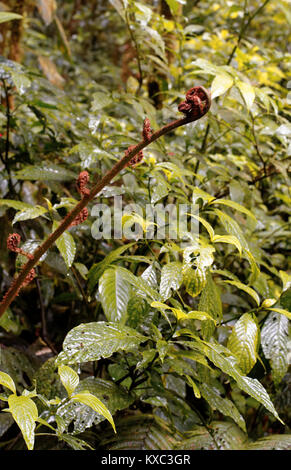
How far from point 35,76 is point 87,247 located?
1.67ft

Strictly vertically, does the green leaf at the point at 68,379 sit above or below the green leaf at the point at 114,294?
below

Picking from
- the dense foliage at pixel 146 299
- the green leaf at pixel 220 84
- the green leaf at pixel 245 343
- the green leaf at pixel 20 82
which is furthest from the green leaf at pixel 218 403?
the green leaf at pixel 20 82

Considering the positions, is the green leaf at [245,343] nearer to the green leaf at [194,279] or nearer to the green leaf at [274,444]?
the green leaf at [194,279]

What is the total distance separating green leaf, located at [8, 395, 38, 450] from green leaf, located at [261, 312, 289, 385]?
442 millimetres

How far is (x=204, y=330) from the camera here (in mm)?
699

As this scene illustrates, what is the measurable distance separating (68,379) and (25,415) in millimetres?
93

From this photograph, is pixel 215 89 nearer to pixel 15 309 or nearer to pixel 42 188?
pixel 42 188

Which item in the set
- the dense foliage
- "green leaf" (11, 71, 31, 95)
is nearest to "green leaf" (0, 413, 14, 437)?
the dense foliage

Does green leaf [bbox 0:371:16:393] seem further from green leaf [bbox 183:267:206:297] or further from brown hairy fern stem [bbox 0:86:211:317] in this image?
green leaf [bbox 183:267:206:297]

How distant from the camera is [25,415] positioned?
493mm

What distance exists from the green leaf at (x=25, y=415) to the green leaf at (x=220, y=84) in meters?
0.63

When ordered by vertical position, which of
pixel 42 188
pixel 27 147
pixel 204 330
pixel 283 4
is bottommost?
pixel 204 330

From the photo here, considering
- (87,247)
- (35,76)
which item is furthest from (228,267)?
(35,76)

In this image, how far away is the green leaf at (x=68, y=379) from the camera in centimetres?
57
